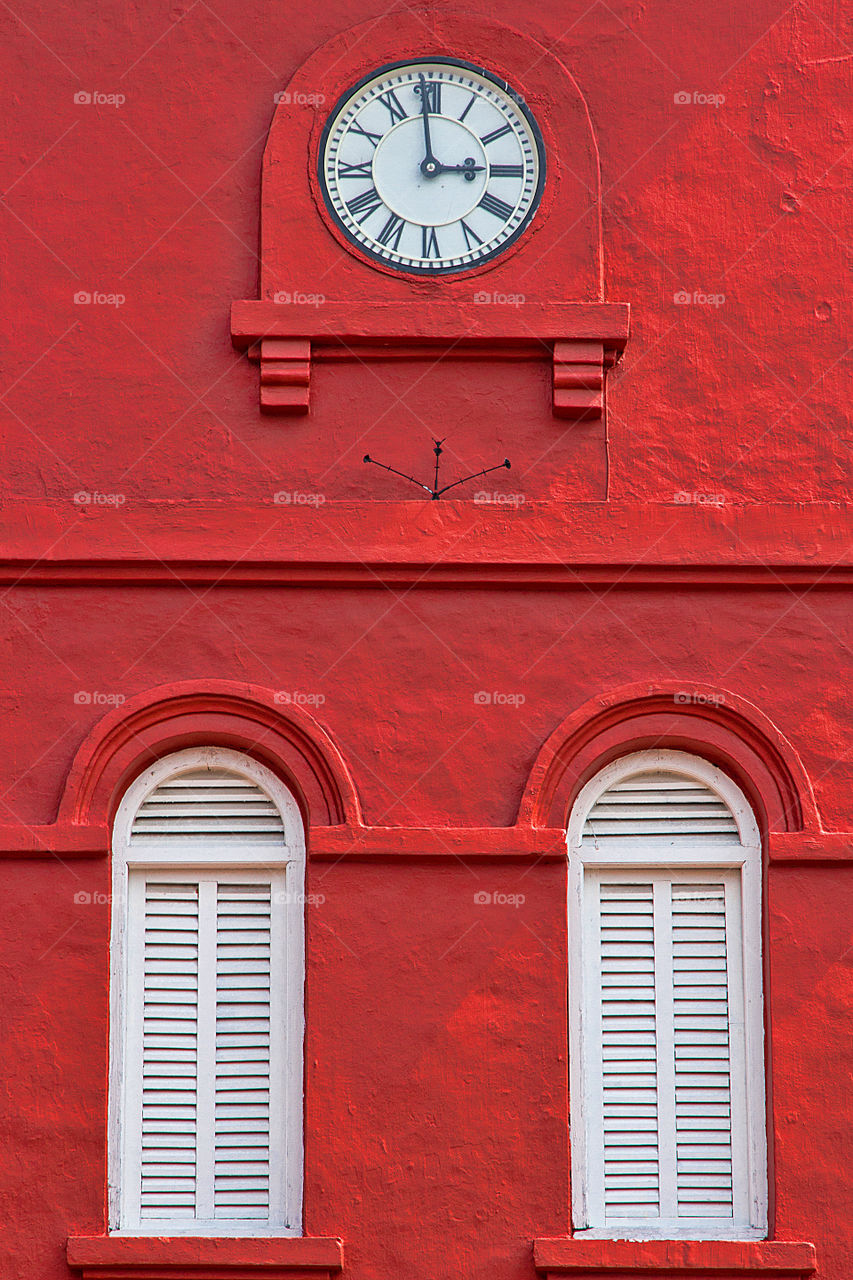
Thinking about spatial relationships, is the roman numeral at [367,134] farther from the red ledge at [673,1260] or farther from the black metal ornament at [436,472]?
the red ledge at [673,1260]

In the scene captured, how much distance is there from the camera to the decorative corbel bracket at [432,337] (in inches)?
457

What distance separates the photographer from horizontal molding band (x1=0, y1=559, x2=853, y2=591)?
11391mm

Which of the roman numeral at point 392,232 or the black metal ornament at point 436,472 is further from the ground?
the roman numeral at point 392,232

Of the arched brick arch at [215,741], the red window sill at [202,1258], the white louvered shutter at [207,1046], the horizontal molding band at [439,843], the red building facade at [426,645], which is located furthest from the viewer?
the arched brick arch at [215,741]

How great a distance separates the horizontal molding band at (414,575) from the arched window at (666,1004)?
93 cm

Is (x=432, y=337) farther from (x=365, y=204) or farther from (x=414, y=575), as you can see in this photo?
(x=414, y=575)

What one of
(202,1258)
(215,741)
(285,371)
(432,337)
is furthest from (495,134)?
(202,1258)

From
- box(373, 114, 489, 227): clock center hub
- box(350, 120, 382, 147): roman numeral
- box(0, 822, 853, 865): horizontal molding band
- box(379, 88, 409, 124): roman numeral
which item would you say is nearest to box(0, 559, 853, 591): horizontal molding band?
box(0, 822, 853, 865): horizontal molding band

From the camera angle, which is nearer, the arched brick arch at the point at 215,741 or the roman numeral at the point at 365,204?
the arched brick arch at the point at 215,741

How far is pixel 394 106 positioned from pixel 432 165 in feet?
1.35

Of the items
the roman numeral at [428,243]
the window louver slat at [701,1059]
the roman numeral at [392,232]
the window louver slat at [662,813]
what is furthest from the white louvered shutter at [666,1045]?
the roman numeral at [392,232]

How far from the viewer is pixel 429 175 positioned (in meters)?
11.9

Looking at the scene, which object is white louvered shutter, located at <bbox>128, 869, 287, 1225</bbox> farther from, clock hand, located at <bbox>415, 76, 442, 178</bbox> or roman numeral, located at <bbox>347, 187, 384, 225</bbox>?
clock hand, located at <bbox>415, 76, 442, 178</bbox>

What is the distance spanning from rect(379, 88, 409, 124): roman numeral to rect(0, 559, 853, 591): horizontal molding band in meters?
2.50
